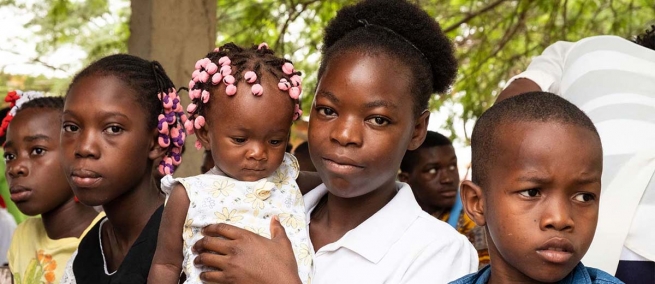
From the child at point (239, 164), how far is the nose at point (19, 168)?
1.36 metres

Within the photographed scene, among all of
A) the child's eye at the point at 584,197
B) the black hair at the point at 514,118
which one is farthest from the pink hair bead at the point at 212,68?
the child's eye at the point at 584,197

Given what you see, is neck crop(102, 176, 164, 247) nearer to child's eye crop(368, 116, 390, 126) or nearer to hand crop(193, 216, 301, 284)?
hand crop(193, 216, 301, 284)

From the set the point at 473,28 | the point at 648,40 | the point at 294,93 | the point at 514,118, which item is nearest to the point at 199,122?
the point at 294,93

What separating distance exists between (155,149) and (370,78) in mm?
1057

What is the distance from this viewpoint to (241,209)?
271 cm

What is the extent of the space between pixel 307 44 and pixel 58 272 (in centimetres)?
390

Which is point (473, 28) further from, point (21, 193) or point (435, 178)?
point (21, 193)

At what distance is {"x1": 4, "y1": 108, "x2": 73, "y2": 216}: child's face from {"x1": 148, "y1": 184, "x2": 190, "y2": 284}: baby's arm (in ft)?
4.52

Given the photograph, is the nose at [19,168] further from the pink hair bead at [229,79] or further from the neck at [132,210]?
the pink hair bead at [229,79]

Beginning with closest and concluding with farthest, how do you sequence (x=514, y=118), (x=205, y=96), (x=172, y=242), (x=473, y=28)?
1. (x=514, y=118)
2. (x=172, y=242)
3. (x=205, y=96)
4. (x=473, y=28)

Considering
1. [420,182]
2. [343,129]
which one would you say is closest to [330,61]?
[343,129]

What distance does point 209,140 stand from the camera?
2.87 m

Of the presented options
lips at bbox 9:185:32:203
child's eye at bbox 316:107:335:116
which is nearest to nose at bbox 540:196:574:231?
child's eye at bbox 316:107:335:116

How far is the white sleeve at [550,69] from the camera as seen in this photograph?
3227 millimetres
